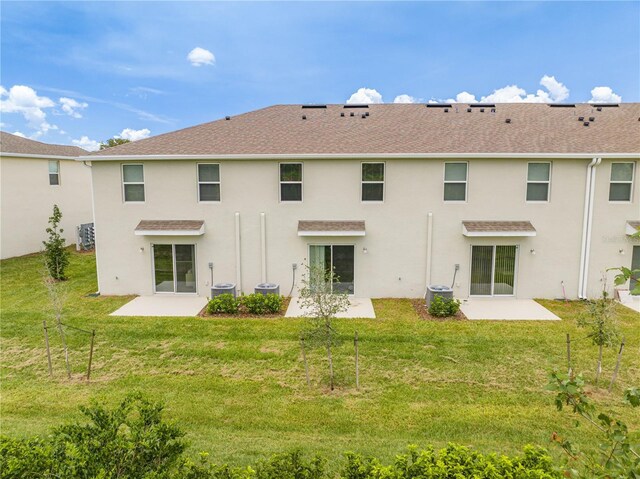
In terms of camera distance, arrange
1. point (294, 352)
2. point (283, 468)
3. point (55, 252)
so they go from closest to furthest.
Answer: point (283, 468) < point (294, 352) < point (55, 252)

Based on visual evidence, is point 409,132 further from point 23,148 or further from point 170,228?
point 23,148

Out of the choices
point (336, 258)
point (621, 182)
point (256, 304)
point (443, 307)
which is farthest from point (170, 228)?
point (621, 182)

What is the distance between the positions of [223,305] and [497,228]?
9.09m

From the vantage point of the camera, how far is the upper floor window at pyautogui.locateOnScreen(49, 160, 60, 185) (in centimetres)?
2234

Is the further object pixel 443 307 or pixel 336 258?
pixel 336 258

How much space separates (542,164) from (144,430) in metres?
13.7

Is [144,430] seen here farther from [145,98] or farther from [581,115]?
[145,98]

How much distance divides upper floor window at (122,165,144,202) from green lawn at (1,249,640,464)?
405cm

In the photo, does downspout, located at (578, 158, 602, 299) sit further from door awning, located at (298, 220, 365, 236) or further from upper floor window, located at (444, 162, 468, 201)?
door awning, located at (298, 220, 365, 236)

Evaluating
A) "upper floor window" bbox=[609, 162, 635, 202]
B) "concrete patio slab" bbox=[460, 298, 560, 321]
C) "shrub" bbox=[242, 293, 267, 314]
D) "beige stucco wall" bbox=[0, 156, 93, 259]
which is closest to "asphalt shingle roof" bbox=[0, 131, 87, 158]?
"beige stucco wall" bbox=[0, 156, 93, 259]

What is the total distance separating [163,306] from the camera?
13039mm

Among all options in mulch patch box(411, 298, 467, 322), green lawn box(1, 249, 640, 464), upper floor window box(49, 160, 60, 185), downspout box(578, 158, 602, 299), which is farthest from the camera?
upper floor window box(49, 160, 60, 185)

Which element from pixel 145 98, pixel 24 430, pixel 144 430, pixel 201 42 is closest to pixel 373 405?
pixel 144 430

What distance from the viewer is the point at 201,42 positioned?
19.5 m
